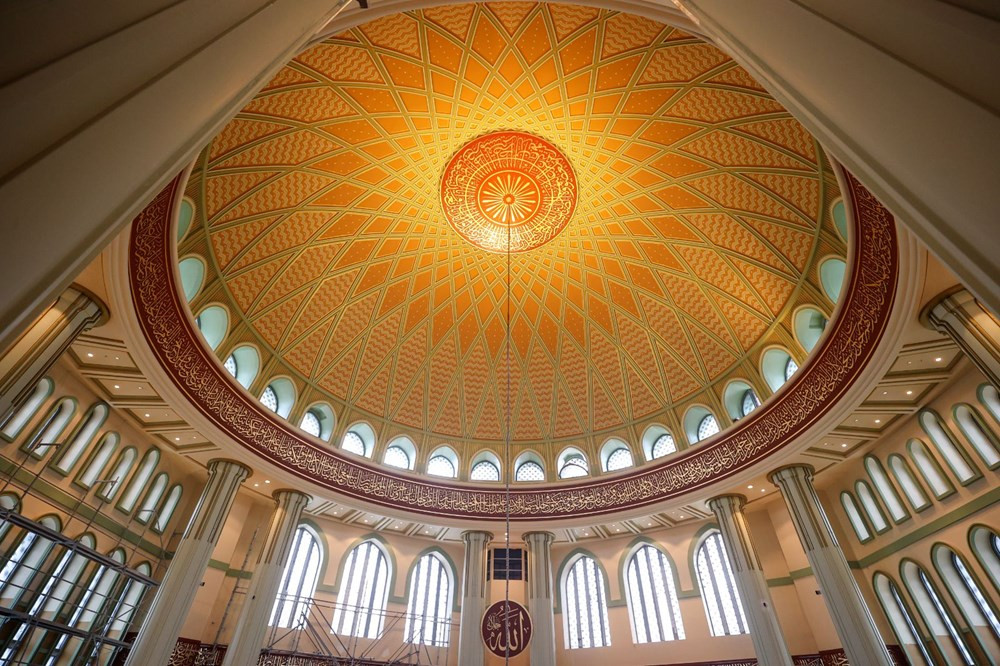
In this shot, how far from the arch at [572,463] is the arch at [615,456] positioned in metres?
0.64

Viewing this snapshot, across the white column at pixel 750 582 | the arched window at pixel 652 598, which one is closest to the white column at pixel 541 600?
the arched window at pixel 652 598

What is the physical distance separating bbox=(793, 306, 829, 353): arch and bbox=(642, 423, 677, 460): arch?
16.1ft

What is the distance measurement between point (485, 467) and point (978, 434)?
12.9m

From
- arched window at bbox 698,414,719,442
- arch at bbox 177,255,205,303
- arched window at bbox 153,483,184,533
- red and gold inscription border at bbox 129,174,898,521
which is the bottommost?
arched window at bbox 153,483,184,533

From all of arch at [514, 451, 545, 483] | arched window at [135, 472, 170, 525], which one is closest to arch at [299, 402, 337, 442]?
arched window at [135, 472, 170, 525]

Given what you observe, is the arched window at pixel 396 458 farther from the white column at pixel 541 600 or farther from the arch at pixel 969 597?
the arch at pixel 969 597

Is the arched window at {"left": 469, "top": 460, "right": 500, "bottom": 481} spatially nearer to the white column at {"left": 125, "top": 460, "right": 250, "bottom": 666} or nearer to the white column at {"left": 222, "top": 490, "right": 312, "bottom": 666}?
the white column at {"left": 222, "top": 490, "right": 312, "bottom": 666}

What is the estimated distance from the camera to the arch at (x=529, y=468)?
16953 millimetres

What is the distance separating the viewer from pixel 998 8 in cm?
165

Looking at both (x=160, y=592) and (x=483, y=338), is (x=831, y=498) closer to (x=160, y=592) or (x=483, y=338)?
(x=483, y=338)

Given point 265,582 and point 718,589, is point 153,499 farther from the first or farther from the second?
point 718,589

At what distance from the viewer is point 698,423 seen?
15414mm

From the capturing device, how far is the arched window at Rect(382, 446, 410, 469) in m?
16.0

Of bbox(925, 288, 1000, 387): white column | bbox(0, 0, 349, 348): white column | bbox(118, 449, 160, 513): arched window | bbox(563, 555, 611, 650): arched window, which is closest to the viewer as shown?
bbox(0, 0, 349, 348): white column
